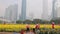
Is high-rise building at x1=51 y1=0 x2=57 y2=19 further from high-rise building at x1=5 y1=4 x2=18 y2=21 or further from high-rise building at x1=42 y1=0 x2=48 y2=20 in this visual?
high-rise building at x1=5 y1=4 x2=18 y2=21

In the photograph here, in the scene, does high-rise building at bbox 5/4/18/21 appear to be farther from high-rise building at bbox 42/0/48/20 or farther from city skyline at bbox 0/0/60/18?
high-rise building at bbox 42/0/48/20

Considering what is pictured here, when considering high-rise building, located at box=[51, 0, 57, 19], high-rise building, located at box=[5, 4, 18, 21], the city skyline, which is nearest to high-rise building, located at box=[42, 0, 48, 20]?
the city skyline

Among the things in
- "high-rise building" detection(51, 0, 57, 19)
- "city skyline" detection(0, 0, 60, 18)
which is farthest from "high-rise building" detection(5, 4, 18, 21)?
"high-rise building" detection(51, 0, 57, 19)

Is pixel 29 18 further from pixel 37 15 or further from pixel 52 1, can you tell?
pixel 52 1

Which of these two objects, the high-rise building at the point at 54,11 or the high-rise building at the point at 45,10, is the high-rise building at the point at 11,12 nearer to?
the high-rise building at the point at 45,10

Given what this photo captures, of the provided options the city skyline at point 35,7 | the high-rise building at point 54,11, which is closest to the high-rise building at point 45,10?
the city skyline at point 35,7

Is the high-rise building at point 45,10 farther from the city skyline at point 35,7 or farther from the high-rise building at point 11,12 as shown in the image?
the high-rise building at point 11,12

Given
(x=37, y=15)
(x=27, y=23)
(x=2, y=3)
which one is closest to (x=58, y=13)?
(x=37, y=15)

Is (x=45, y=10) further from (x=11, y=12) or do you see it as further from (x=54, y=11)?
(x=11, y=12)

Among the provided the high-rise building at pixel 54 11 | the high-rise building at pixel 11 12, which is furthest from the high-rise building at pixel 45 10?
the high-rise building at pixel 11 12
